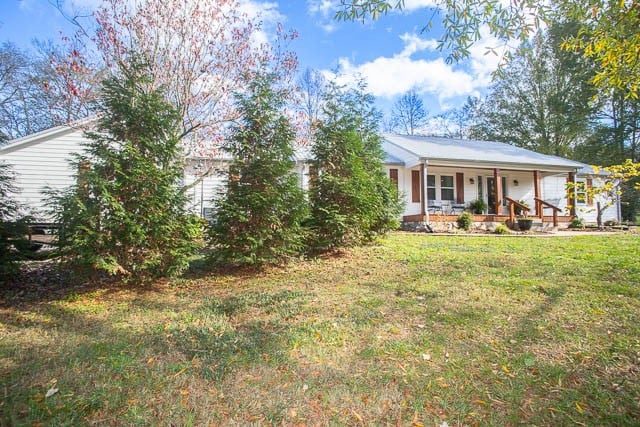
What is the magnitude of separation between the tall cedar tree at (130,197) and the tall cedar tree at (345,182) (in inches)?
109

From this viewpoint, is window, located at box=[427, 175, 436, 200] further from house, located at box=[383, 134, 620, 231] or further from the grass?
the grass

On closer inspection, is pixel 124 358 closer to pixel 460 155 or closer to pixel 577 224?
pixel 460 155

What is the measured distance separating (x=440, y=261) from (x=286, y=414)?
17.1 ft

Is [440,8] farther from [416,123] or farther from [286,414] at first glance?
[416,123]

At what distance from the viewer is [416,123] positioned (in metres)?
32.7

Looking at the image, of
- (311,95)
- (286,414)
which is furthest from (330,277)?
(311,95)

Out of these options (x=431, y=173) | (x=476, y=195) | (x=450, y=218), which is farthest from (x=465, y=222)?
(x=476, y=195)

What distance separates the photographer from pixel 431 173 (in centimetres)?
1623

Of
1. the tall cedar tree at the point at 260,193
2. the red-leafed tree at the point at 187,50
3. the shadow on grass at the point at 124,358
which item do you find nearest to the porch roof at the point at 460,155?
the red-leafed tree at the point at 187,50

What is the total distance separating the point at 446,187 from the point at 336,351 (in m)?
14.7

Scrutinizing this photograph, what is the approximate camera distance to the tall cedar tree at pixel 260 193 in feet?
19.9

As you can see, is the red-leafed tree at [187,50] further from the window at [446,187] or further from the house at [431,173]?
the window at [446,187]

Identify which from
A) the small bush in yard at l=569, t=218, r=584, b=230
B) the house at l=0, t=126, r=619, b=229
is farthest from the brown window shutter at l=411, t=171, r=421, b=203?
the small bush in yard at l=569, t=218, r=584, b=230

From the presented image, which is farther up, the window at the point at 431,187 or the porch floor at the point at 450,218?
the window at the point at 431,187
